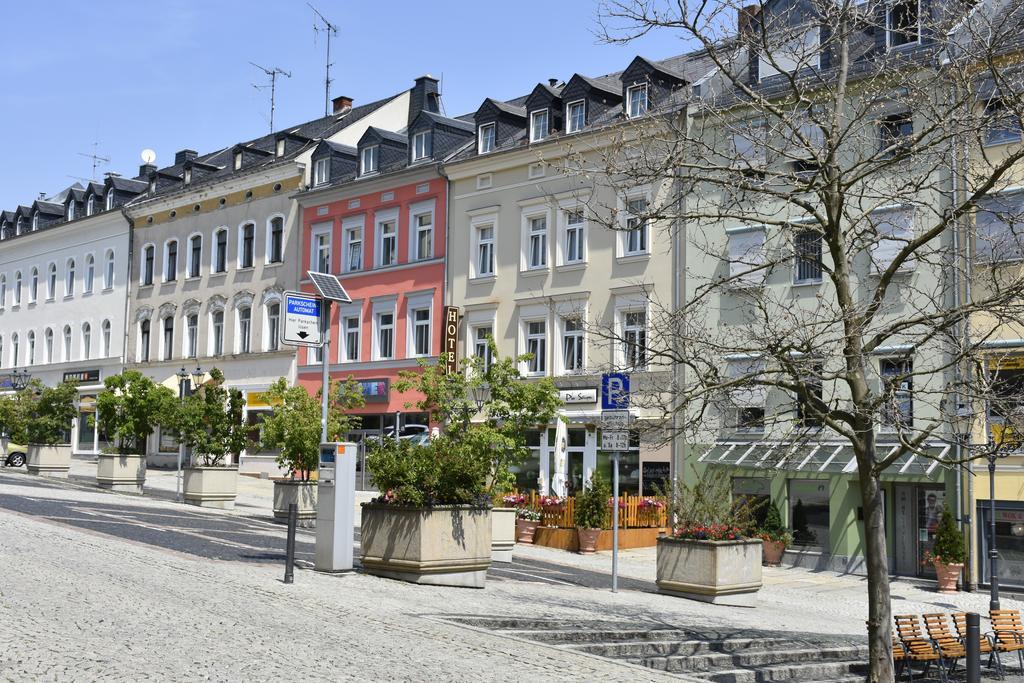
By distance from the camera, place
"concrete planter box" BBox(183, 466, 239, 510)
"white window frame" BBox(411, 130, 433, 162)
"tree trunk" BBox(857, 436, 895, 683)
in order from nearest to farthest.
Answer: "tree trunk" BBox(857, 436, 895, 683)
"concrete planter box" BBox(183, 466, 239, 510)
"white window frame" BBox(411, 130, 433, 162)

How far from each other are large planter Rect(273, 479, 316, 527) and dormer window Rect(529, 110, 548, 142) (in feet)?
46.2

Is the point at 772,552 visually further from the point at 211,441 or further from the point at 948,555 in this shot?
the point at 211,441

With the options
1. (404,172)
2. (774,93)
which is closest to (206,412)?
(404,172)

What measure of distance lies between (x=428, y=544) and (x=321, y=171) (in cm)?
2889

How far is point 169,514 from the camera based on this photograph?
23734 millimetres

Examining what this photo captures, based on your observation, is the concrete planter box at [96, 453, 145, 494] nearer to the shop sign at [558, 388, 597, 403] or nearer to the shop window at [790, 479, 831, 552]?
the shop sign at [558, 388, 597, 403]

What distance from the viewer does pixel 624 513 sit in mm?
25812

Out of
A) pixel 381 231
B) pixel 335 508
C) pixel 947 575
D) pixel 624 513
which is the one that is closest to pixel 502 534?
pixel 624 513

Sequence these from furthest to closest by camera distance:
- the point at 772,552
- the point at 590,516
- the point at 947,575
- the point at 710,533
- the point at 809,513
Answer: the point at 809,513, the point at 772,552, the point at 590,516, the point at 947,575, the point at 710,533

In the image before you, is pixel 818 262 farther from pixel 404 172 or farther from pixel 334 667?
pixel 404 172

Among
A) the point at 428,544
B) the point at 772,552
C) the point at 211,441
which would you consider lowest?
the point at 772,552

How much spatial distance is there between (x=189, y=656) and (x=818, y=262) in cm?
740

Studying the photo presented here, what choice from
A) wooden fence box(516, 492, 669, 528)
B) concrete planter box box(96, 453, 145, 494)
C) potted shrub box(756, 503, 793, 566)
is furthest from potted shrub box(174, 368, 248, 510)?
potted shrub box(756, 503, 793, 566)

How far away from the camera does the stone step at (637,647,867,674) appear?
1188 centimetres
